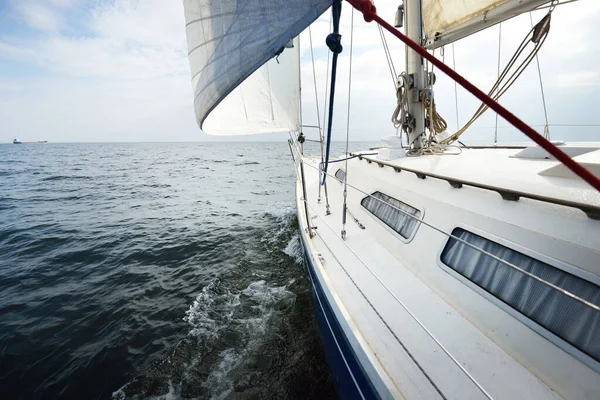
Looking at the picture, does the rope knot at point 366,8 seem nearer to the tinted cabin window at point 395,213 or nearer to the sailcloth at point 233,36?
the sailcloth at point 233,36

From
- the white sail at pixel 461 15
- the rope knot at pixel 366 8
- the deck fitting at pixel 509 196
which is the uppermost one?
the white sail at pixel 461 15

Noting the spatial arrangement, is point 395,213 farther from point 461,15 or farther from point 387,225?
point 461,15

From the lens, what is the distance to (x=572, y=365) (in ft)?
5.15

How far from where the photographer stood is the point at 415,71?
4723 millimetres

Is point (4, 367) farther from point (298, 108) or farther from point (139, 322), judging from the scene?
point (298, 108)

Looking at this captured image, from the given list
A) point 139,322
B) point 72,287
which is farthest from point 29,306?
point 139,322

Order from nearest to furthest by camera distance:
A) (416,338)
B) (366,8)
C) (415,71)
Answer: (366,8), (416,338), (415,71)

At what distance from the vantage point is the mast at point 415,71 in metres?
4.71

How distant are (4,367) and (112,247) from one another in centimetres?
473

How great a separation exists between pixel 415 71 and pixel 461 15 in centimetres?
106

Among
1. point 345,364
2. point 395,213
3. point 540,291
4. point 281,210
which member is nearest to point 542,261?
point 540,291

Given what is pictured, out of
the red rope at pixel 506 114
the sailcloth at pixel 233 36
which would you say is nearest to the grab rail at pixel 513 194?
the red rope at pixel 506 114

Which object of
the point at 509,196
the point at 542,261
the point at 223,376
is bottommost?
the point at 223,376

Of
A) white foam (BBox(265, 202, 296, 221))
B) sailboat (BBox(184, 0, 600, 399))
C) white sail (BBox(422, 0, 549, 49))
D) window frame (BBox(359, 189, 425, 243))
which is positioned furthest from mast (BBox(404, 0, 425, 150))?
white foam (BBox(265, 202, 296, 221))
